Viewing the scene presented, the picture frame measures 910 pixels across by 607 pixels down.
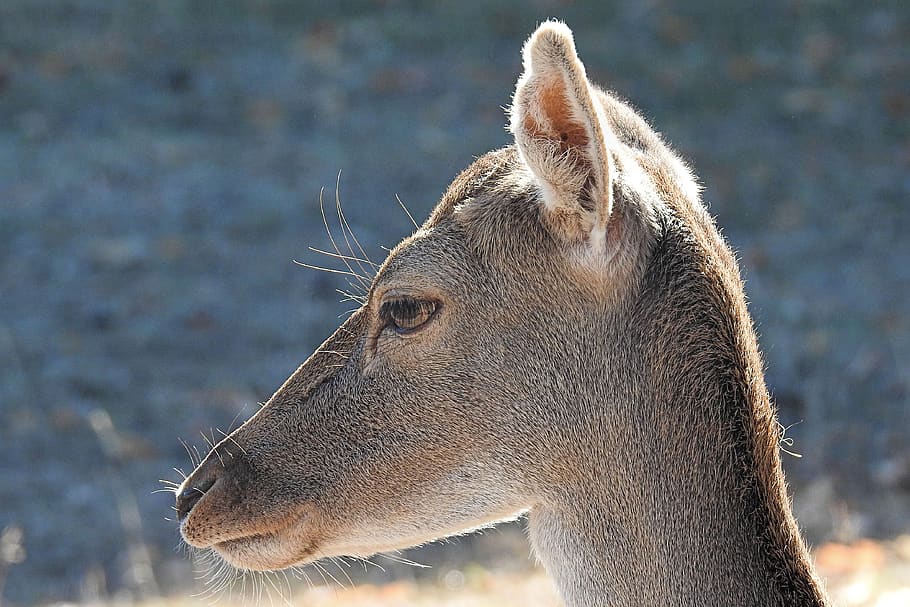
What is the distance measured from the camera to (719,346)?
2.70 metres

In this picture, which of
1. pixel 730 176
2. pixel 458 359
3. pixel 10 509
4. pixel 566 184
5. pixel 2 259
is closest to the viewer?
pixel 566 184

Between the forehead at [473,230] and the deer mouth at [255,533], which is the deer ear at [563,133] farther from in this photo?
the deer mouth at [255,533]

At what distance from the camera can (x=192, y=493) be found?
3.04 meters

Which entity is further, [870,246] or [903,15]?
[903,15]

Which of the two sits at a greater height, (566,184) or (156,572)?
(566,184)

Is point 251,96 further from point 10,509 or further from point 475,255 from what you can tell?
point 475,255

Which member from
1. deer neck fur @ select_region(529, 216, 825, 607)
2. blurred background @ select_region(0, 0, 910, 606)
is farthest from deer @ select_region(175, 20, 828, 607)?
blurred background @ select_region(0, 0, 910, 606)

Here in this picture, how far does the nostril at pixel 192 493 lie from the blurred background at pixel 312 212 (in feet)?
6.12

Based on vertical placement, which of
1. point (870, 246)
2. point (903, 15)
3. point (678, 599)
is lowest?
point (678, 599)

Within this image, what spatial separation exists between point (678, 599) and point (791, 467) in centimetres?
365

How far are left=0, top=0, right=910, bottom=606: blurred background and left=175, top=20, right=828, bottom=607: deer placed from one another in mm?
2122

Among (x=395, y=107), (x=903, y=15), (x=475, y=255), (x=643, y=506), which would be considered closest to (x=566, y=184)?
(x=475, y=255)

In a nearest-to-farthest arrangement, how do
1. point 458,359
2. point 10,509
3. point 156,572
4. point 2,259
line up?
point 458,359
point 156,572
point 10,509
point 2,259

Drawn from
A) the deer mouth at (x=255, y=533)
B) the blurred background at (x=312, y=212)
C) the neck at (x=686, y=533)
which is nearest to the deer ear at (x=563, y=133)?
the neck at (x=686, y=533)
